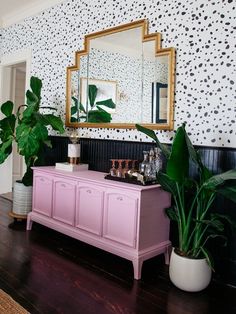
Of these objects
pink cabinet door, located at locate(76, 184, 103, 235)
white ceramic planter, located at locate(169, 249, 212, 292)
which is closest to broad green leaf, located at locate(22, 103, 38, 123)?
pink cabinet door, located at locate(76, 184, 103, 235)

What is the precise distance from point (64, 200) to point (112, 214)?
2.14 ft

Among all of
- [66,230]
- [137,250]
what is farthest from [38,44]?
[137,250]

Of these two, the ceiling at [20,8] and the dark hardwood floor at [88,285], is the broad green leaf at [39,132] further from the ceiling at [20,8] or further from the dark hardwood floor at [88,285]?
the ceiling at [20,8]

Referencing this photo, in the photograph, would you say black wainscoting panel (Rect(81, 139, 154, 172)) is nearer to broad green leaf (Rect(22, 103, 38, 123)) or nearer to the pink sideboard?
the pink sideboard

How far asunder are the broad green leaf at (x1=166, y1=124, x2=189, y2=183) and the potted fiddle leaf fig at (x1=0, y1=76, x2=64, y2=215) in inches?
65.5

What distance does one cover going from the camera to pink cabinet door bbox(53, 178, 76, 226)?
2.83 metres

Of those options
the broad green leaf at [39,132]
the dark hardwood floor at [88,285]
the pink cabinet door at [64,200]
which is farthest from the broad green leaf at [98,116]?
the dark hardwood floor at [88,285]

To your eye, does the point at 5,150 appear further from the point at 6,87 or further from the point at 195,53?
the point at 195,53

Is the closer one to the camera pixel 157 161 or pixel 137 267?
pixel 137 267

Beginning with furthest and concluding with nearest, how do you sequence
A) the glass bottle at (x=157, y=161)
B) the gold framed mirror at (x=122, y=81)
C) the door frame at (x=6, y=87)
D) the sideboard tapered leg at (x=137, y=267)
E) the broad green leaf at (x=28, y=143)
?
the door frame at (x=6, y=87) → the broad green leaf at (x=28, y=143) → the gold framed mirror at (x=122, y=81) → the glass bottle at (x=157, y=161) → the sideboard tapered leg at (x=137, y=267)

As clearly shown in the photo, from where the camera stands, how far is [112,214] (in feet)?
8.11

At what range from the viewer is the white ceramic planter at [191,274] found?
2090 mm

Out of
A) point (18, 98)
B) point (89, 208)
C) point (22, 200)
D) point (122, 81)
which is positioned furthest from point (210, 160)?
point (18, 98)

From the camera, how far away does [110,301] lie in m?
1.94
